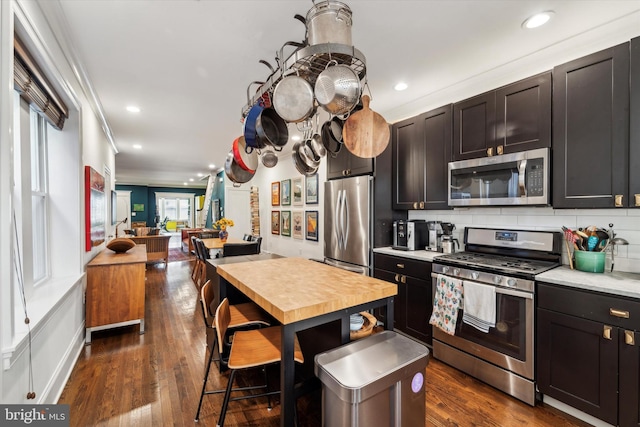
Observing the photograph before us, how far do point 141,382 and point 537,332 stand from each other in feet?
9.89

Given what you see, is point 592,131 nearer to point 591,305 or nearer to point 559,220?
point 559,220

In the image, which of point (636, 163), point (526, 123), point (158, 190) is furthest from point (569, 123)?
point (158, 190)

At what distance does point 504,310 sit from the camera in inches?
80.4

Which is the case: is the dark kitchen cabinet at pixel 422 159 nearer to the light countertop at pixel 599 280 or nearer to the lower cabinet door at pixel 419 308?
the lower cabinet door at pixel 419 308

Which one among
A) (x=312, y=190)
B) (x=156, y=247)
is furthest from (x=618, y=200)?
(x=156, y=247)

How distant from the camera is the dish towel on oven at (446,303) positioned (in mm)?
2270

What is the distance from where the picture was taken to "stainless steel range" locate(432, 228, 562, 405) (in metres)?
1.95

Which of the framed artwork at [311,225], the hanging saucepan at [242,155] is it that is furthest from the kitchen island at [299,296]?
the framed artwork at [311,225]

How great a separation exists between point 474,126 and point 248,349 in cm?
264

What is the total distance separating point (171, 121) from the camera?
4.00 metres

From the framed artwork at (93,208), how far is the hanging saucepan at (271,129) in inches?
86.6

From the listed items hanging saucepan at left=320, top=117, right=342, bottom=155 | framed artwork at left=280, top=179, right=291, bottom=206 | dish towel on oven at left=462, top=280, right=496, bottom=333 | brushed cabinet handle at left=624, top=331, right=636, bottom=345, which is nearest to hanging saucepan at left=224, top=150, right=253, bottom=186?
hanging saucepan at left=320, top=117, right=342, bottom=155

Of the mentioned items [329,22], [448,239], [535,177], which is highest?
[329,22]

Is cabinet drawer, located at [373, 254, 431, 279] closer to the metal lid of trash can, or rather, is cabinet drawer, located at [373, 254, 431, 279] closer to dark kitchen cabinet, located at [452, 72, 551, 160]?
dark kitchen cabinet, located at [452, 72, 551, 160]
